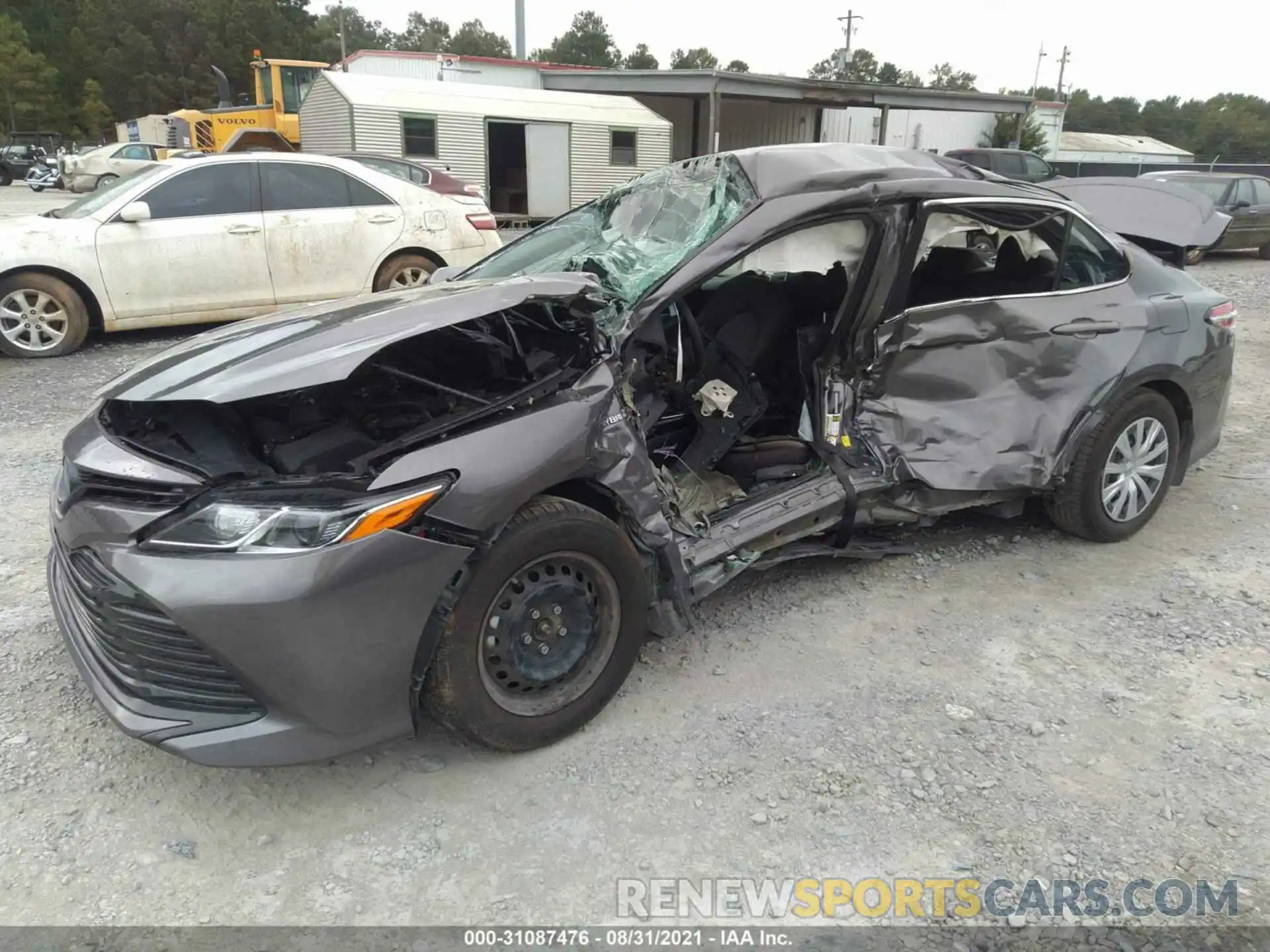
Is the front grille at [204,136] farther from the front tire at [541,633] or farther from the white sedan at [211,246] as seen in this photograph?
the front tire at [541,633]

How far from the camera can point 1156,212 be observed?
4.95 m

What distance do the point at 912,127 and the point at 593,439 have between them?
30.7 m

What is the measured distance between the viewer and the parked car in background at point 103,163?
22.6m

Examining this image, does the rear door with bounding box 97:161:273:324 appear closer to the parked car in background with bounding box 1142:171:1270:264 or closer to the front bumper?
the front bumper

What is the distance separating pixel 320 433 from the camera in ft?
8.99

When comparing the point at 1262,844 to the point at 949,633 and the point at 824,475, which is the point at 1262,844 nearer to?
the point at 949,633

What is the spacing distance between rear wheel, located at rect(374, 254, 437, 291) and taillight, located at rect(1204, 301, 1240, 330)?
6027 mm

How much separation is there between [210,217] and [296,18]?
2576 inches

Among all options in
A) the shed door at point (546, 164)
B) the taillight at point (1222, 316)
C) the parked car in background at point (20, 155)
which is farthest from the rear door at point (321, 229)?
the parked car in background at point (20, 155)

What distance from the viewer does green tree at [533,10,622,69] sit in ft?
254

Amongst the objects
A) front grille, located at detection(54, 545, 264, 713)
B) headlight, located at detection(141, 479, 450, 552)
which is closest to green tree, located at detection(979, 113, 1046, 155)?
headlight, located at detection(141, 479, 450, 552)

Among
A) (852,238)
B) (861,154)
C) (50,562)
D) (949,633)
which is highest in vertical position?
(861,154)

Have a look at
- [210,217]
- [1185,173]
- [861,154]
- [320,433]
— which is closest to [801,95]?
[1185,173]

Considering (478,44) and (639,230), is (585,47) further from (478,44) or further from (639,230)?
(639,230)
